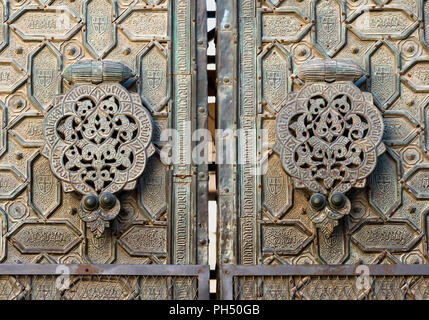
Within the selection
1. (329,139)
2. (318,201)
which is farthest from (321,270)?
(329,139)

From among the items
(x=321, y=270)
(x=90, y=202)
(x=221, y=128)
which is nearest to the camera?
(x=90, y=202)

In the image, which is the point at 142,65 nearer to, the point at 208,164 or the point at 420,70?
Result: the point at 208,164

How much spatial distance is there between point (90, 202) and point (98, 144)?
400 millimetres

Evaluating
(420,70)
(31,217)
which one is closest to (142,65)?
(31,217)

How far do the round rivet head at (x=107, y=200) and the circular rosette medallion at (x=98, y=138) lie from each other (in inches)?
2.0

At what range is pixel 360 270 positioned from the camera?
19.8 feet

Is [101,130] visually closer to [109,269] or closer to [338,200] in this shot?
[109,269]

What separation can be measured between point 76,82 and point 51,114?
28 cm

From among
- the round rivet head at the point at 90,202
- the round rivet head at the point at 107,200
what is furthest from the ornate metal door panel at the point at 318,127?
the round rivet head at the point at 90,202

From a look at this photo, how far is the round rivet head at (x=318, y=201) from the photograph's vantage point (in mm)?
5973

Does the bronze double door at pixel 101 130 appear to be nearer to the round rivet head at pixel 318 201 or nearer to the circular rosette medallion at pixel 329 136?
the circular rosette medallion at pixel 329 136

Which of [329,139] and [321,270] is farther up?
[329,139]

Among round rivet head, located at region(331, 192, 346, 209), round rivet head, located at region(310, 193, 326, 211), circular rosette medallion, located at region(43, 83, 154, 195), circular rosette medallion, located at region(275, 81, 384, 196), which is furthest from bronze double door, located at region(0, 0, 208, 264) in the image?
round rivet head, located at region(331, 192, 346, 209)

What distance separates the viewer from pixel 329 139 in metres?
6.09
